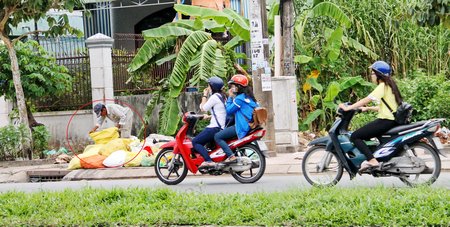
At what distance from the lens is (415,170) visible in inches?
433

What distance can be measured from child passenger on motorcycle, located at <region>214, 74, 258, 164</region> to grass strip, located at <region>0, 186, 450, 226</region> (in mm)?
2913

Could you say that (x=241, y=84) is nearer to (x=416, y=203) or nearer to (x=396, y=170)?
(x=396, y=170)

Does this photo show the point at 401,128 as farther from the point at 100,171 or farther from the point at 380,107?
the point at 100,171

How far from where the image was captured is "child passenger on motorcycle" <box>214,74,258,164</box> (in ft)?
41.4

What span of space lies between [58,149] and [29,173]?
399 centimetres

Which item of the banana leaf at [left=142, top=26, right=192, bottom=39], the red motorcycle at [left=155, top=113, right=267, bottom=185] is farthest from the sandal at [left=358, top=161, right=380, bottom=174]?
the banana leaf at [left=142, top=26, right=192, bottom=39]

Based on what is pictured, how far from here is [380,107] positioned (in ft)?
36.5

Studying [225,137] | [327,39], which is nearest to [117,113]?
[225,137]

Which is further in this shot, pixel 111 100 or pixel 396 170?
pixel 111 100

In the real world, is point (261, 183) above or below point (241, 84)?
below

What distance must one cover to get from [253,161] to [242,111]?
2.52 ft

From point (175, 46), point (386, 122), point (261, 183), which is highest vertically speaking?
point (175, 46)

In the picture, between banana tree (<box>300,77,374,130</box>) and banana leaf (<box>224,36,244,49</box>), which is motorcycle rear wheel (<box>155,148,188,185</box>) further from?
banana leaf (<box>224,36,244,49</box>)

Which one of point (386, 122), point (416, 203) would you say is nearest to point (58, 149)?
point (386, 122)
